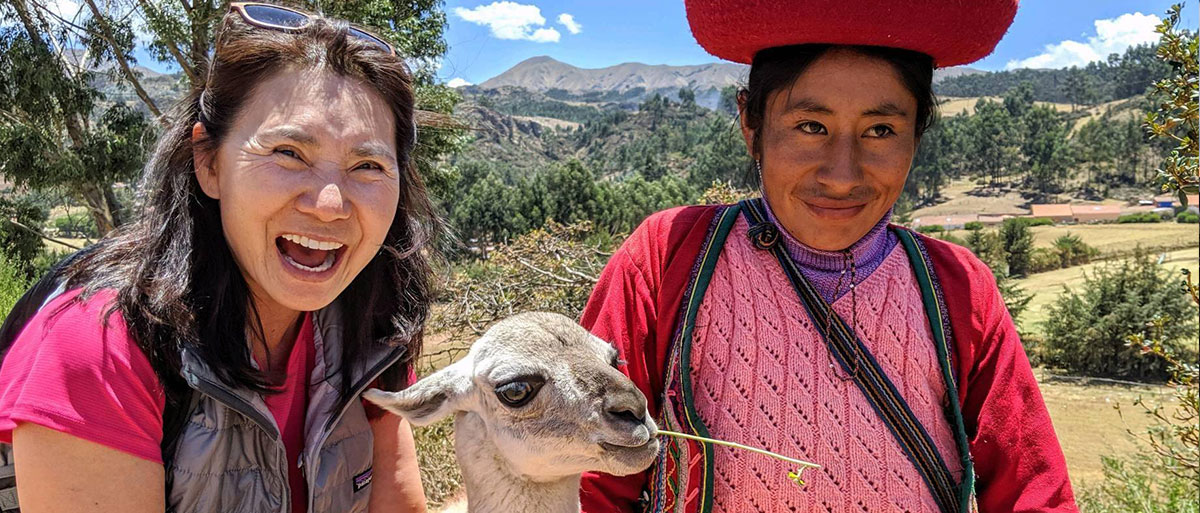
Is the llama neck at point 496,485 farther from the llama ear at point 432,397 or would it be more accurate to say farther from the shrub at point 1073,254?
the shrub at point 1073,254

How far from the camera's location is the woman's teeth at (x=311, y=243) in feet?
6.37

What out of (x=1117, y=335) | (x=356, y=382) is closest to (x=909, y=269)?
(x=356, y=382)

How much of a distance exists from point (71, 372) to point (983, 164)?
114109 millimetres

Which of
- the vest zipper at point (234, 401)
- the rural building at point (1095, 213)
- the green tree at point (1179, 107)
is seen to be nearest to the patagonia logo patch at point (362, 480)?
the vest zipper at point (234, 401)

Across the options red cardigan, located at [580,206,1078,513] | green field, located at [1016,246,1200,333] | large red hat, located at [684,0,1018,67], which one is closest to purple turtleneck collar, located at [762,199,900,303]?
red cardigan, located at [580,206,1078,513]

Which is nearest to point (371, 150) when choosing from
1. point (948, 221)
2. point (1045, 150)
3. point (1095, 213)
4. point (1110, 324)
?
point (1110, 324)

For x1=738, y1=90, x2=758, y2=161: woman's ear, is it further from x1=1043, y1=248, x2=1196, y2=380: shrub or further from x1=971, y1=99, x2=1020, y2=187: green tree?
x1=971, y1=99, x2=1020, y2=187: green tree

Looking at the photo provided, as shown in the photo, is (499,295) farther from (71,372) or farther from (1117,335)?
(1117,335)

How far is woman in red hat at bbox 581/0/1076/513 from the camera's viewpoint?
203cm

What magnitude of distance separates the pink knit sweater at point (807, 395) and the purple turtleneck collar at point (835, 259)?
0.11 ft

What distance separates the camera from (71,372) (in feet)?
5.45

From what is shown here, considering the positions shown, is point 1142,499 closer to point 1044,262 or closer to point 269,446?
point 269,446

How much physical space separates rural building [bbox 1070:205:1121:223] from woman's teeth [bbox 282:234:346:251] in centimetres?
7684

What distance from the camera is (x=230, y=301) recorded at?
2.04 metres
